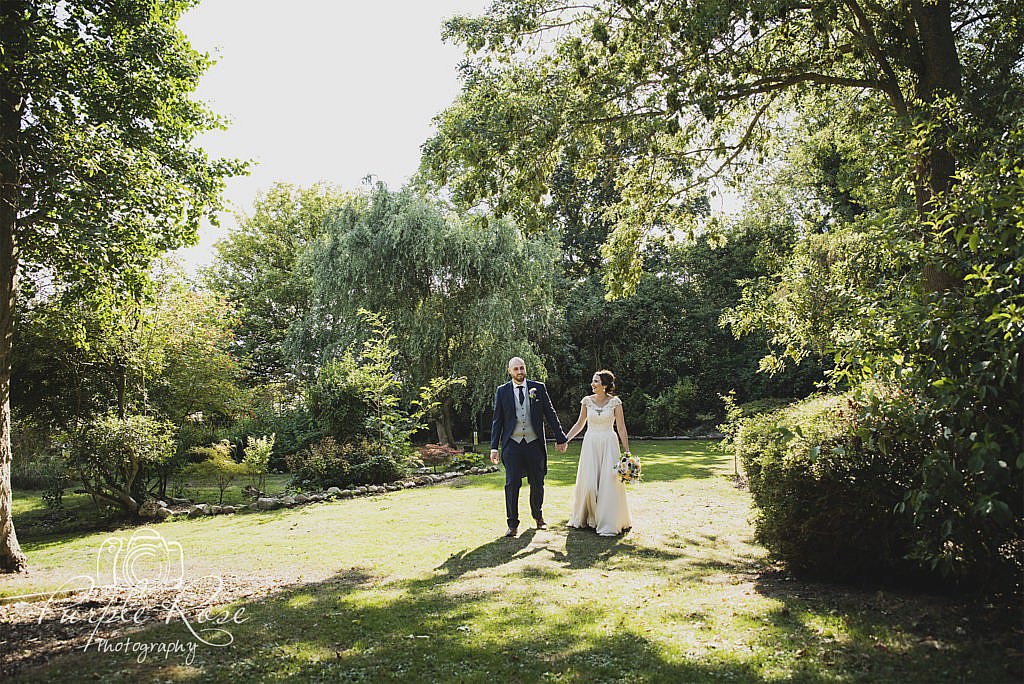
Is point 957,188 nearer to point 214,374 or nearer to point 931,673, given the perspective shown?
point 931,673

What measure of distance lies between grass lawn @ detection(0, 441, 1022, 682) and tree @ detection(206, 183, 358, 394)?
20.8 m

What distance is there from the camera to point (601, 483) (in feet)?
25.6

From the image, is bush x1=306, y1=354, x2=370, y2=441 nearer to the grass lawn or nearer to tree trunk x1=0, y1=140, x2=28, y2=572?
the grass lawn

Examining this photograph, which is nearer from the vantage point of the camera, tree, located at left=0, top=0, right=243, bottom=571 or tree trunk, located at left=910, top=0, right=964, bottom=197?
tree, located at left=0, top=0, right=243, bottom=571

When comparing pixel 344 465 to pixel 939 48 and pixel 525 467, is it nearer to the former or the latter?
pixel 525 467

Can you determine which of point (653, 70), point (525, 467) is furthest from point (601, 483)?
point (653, 70)

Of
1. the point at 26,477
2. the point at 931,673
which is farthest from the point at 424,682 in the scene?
the point at 26,477

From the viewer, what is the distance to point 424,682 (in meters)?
3.79

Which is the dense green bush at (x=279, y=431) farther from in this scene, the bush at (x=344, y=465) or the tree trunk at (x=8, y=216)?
the tree trunk at (x=8, y=216)

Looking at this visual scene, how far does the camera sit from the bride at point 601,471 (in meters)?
7.70

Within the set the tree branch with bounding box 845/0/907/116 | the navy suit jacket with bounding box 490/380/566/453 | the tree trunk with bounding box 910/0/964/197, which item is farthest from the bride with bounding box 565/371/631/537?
the tree branch with bounding box 845/0/907/116

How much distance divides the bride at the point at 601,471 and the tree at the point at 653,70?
2486mm

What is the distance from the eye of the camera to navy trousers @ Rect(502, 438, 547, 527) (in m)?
7.69

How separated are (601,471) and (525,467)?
0.90 m
